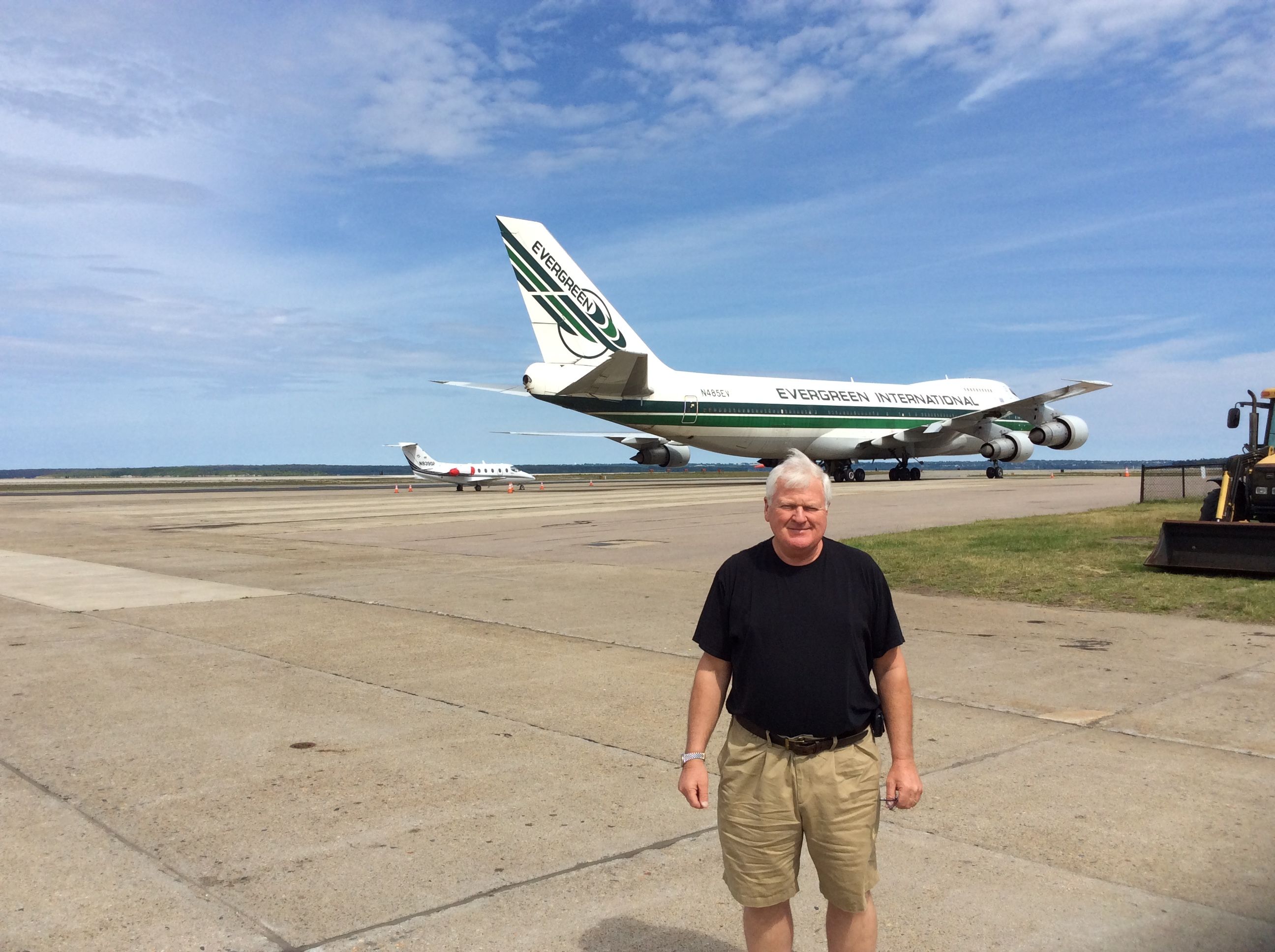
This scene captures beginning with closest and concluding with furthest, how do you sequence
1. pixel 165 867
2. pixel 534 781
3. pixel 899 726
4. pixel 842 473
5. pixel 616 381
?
1. pixel 899 726
2. pixel 165 867
3. pixel 534 781
4. pixel 616 381
5. pixel 842 473

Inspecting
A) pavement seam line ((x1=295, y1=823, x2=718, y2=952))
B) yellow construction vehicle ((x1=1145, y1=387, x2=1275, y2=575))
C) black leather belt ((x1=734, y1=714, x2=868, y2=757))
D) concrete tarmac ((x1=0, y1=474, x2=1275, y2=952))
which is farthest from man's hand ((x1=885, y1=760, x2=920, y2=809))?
yellow construction vehicle ((x1=1145, y1=387, x2=1275, y2=575))

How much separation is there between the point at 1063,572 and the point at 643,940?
1060cm

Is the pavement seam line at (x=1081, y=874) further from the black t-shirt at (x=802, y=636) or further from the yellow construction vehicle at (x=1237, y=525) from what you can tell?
the yellow construction vehicle at (x=1237, y=525)

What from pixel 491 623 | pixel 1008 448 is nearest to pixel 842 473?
pixel 1008 448

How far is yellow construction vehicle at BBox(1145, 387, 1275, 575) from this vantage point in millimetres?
11953

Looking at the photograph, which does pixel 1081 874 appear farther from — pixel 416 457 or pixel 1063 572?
pixel 416 457

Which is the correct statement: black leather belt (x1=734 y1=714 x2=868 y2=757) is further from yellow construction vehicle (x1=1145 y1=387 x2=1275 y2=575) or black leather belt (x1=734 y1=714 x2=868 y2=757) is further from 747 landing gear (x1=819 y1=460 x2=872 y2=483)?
747 landing gear (x1=819 y1=460 x2=872 y2=483)

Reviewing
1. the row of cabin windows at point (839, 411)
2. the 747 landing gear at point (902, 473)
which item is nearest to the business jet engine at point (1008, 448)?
the row of cabin windows at point (839, 411)

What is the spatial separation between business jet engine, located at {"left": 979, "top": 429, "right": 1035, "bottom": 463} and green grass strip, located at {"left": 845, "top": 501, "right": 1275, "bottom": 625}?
2813 cm

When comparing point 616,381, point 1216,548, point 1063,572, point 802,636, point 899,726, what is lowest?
point 1063,572

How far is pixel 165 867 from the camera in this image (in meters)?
4.00

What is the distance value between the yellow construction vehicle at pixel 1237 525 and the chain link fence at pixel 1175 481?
495 inches

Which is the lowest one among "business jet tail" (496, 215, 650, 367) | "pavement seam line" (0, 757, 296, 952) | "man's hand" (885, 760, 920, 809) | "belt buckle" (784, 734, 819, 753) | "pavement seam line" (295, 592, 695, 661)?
"pavement seam line" (0, 757, 296, 952)

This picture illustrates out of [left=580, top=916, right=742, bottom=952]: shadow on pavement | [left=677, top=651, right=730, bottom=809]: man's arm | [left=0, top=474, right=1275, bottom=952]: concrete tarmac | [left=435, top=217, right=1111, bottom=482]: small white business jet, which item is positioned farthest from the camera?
[left=435, top=217, right=1111, bottom=482]: small white business jet
